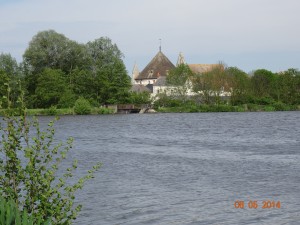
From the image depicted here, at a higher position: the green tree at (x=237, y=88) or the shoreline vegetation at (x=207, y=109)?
the green tree at (x=237, y=88)

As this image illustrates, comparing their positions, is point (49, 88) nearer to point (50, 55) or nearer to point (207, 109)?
A: point (50, 55)

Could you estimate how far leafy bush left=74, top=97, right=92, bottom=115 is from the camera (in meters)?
102

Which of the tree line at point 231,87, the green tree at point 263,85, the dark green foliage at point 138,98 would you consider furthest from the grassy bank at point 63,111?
the green tree at point 263,85

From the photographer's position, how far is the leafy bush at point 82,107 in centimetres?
10212

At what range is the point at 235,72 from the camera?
11950cm

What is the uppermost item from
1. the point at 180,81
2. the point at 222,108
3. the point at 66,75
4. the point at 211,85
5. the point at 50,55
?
the point at 50,55

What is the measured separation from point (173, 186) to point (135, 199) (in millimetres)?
3095

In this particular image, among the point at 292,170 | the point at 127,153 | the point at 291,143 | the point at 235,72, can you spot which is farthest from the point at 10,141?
the point at 235,72

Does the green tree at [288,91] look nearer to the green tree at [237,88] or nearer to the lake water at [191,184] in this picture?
the green tree at [237,88]

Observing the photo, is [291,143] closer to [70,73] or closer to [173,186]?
[173,186]
